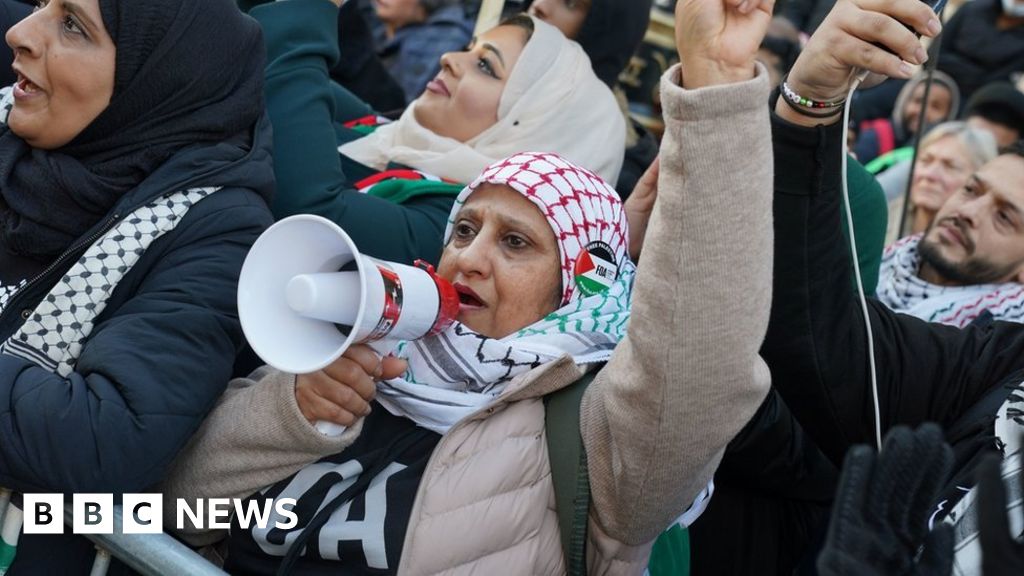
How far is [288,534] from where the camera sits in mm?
2279

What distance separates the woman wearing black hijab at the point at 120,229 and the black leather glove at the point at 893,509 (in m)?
1.26

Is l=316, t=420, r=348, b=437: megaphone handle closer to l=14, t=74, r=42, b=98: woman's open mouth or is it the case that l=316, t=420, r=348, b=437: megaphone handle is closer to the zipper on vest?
the zipper on vest

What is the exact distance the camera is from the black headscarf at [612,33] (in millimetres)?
4113

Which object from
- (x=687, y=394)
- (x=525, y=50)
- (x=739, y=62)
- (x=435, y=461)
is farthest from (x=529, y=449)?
(x=525, y=50)

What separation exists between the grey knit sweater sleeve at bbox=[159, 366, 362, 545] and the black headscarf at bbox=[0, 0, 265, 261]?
48cm

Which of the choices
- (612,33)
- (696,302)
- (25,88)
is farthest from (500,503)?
(612,33)

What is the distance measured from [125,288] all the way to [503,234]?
0.73m

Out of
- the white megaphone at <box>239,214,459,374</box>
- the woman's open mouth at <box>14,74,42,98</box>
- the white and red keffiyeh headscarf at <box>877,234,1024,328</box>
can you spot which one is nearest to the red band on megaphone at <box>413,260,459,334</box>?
the white megaphone at <box>239,214,459,374</box>

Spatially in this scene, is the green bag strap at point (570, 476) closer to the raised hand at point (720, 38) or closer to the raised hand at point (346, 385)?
the raised hand at point (346, 385)

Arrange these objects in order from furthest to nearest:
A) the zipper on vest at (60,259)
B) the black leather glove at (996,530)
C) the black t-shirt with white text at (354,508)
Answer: the zipper on vest at (60,259) → the black t-shirt with white text at (354,508) → the black leather glove at (996,530)

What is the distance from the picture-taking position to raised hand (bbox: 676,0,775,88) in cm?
187

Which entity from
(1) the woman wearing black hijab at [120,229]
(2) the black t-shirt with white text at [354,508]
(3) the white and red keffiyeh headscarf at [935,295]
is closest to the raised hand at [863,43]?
(2) the black t-shirt with white text at [354,508]

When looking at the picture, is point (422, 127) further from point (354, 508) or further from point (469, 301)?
point (354, 508)

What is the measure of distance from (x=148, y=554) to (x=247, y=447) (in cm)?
27
